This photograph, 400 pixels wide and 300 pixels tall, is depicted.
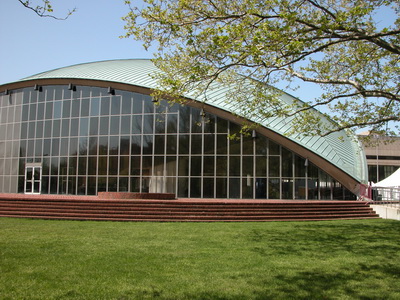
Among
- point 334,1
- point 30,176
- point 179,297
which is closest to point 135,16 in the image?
point 334,1

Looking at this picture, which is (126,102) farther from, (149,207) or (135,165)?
(149,207)

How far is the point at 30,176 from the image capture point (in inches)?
1059

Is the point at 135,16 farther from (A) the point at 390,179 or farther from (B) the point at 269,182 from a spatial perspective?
(A) the point at 390,179

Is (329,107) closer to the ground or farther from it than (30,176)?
farther from it

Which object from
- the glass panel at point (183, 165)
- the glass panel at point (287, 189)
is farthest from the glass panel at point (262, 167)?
the glass panel at point (183, 165)

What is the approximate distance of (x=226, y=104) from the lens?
22312 mm

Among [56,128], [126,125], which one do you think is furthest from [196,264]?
[56,128]

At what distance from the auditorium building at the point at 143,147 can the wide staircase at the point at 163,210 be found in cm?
404

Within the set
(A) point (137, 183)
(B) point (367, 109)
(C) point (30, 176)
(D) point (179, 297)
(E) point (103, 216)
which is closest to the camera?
(D) point (179, 297)

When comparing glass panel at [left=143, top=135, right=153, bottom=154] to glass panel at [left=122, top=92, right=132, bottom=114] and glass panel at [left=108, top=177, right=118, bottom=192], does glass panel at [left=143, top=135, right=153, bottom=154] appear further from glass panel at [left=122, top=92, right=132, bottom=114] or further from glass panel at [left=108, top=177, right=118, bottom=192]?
glass panel at [left=108, top=177, right=118, bottom=192]

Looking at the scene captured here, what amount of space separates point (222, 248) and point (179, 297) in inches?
160

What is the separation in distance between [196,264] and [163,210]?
9325 mm

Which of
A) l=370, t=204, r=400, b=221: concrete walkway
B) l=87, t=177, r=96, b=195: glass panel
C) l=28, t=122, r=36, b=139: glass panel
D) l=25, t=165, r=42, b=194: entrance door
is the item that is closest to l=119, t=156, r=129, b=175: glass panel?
l=87, t=177, r=96, b=195: glass panel

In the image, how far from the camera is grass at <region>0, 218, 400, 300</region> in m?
6.09
